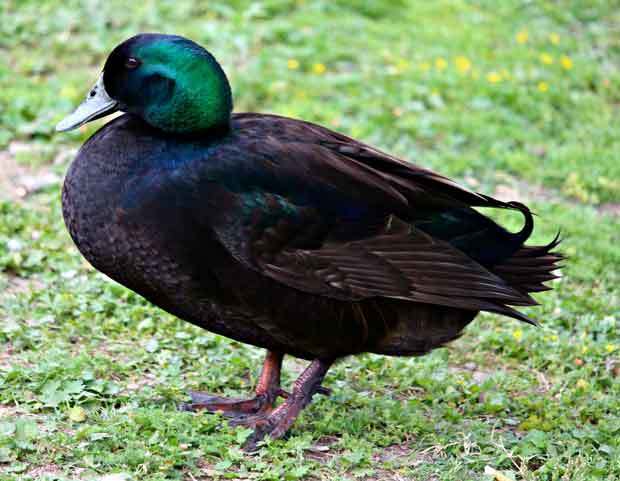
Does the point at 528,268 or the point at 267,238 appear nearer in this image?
the point at 267,238

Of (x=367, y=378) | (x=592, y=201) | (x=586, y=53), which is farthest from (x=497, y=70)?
(x=367, y=378)

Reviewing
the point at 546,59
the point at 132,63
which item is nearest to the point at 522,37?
the point at 546,59

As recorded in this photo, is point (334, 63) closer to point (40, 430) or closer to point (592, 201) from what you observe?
point (592, 201)

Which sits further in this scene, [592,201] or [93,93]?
[592,201]

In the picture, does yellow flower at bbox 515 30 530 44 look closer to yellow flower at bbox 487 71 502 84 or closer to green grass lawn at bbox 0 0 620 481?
green grass lawn at bbox 0 0 620 481

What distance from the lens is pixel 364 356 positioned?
18.5 feet

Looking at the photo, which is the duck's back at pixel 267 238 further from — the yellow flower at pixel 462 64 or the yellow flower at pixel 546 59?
the yellow flower at pixel 546 59

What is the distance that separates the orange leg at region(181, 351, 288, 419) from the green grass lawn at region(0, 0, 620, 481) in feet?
0.49

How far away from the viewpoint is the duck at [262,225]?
4.33 m

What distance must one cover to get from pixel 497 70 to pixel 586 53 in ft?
4.34

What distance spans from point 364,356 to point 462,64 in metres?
4.36

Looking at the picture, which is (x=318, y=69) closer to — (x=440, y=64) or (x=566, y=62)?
(x=440, y=64)

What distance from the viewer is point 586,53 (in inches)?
407

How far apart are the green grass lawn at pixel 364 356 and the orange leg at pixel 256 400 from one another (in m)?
0.15
